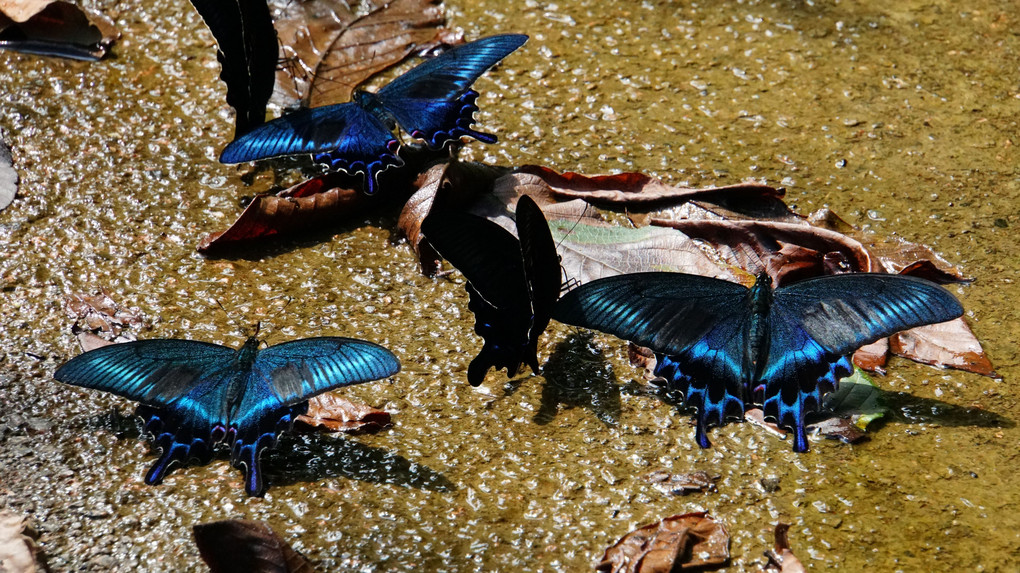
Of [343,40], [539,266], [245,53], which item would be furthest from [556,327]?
[343,40]

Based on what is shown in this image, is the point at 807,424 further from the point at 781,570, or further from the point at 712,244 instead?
the point at 712,244

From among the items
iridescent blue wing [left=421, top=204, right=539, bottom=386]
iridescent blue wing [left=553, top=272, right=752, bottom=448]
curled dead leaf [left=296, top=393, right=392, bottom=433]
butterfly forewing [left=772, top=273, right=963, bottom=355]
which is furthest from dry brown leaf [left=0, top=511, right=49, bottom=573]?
butterfly forewing [left=772, top=273, right=963, bottom=355]

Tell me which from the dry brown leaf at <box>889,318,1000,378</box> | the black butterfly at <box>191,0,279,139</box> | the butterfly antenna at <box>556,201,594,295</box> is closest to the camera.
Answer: the dry brown leaf at <box>889,318,1000,378</box>

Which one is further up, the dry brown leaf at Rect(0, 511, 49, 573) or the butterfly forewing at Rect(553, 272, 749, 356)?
the dry brown leaf at Rect(0, 511, 49, 573)

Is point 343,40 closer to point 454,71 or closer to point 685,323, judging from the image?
point 454,71

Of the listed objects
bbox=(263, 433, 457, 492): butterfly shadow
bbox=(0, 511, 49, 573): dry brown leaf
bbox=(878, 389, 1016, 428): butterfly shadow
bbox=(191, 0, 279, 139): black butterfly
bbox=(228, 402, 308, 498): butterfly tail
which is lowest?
bbox=(878, 389, 1016, 428): butterfly shadow

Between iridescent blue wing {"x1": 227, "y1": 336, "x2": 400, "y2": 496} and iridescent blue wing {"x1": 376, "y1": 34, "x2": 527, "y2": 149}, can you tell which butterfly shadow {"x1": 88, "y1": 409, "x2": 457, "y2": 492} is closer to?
iridescent blue wing {"x1": 227, "y1": 336, "x2": 400, "y2": 496}

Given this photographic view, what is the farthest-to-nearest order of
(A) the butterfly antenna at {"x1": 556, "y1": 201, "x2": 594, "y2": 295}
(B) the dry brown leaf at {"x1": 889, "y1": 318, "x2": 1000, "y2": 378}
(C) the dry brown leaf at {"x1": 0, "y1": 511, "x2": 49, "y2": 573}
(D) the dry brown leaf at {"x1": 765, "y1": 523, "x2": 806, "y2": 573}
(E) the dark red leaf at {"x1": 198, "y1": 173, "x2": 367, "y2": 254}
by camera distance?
(E) the dark red leaf at {"x1": 198, "y1": 173, "x2": 367, "y2": 254} → (A) the butterfly antenna at {"x1": 556, "y1": 201, "x2": 594, "y2": 295} → (B) the dry brown leaf at {"x1": 889, "y1": 318, "x2": 1000, "y2": 378} → (D) the dry brown leaf at {"x1": 765, "y1": 523, "x2": 806, "y2": 573} → (C) the dry brown leaf at {"x1": 0, "y1": 511, "x2": 49, "y2": 573}
